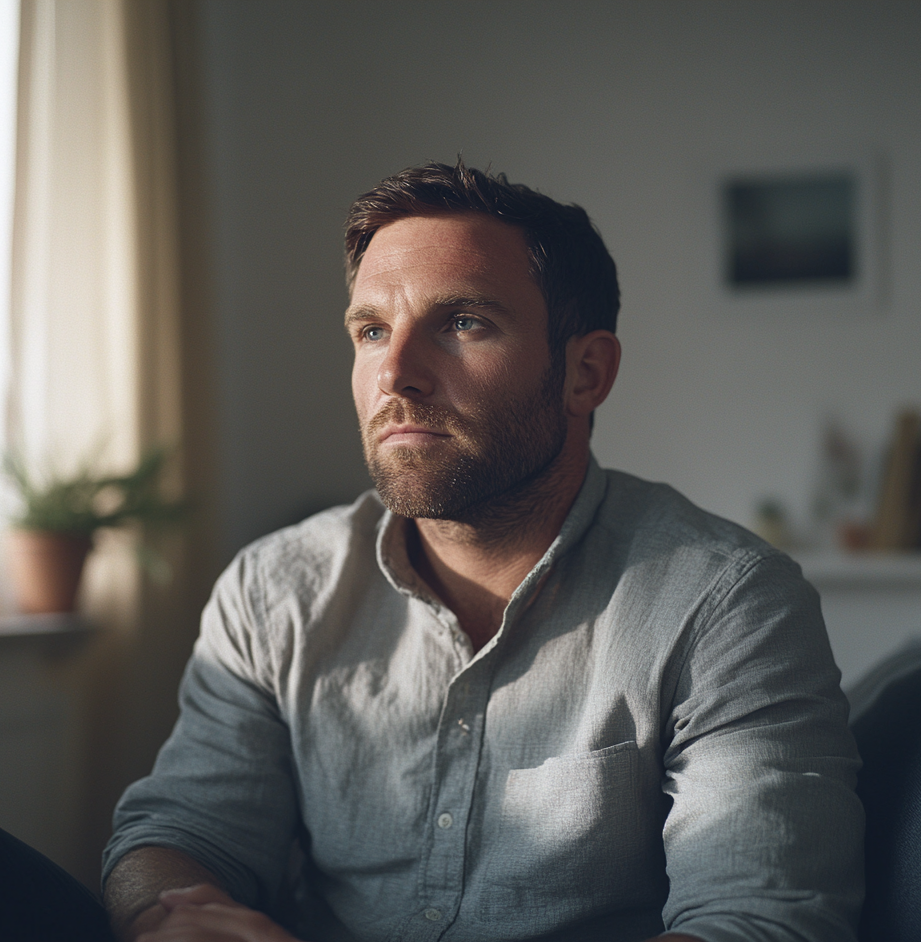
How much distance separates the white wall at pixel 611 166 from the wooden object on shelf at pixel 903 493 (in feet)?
0.42

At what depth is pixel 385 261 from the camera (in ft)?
3.44

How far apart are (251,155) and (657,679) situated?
2676mm

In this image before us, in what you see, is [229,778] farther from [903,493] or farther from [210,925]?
[903,493]

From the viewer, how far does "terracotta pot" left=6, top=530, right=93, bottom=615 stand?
75.9 inches

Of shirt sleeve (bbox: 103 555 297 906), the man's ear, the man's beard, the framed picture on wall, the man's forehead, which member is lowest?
shirt sleeve (bbox: 103 555 297 906)

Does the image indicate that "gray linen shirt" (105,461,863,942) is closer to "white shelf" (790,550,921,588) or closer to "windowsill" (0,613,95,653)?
"windowsill" (0,613,95,653)

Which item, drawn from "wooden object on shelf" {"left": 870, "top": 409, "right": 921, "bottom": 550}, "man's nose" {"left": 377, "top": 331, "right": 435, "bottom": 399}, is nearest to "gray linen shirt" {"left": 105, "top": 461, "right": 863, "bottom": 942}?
"man's nose" {"left": 377, "top": 331, "right": 435, "bottom": 399}

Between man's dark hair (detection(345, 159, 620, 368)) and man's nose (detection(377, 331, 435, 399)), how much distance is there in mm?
162

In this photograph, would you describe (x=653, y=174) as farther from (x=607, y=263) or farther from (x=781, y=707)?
(x=781, y=707)

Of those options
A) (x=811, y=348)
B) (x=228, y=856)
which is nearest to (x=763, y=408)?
(x=811, y=348)

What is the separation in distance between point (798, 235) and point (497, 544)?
7.93 feet

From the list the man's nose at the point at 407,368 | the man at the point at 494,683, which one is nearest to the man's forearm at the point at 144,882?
the man at the point at 494,683

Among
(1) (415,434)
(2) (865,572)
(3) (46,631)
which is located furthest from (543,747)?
(2) (865,572)

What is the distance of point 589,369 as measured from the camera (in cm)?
114
